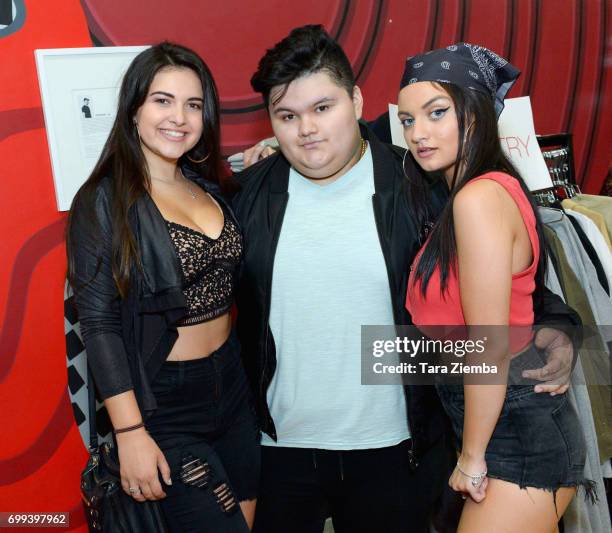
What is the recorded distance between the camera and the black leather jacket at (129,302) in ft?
4.99

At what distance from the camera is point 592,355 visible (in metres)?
2.21

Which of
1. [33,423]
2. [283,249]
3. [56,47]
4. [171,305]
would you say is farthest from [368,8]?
[33,423]

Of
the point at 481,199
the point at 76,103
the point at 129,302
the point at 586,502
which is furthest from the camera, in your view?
the point at 76,103

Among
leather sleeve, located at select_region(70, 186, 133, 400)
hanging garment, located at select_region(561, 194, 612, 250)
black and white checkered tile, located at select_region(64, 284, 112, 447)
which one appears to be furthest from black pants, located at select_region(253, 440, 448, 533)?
hanging garment, located at select_region(561, 194, 612, 250)

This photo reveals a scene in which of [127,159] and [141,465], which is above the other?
[127,159]

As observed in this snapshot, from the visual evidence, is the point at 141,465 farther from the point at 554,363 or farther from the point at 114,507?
the point at 554,363

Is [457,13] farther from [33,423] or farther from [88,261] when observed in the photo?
[33,423]

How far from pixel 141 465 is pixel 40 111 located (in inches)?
51.4

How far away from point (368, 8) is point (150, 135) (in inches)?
55.8

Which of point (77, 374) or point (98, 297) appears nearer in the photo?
point (98, 297)

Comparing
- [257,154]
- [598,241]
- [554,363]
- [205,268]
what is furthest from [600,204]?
[205,268]

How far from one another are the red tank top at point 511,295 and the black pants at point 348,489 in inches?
16.3

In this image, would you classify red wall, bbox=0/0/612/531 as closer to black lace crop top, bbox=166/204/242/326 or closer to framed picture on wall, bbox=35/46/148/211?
framed picture on wall, bbox=35/46/148/211

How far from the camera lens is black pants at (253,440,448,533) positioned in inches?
67.4
